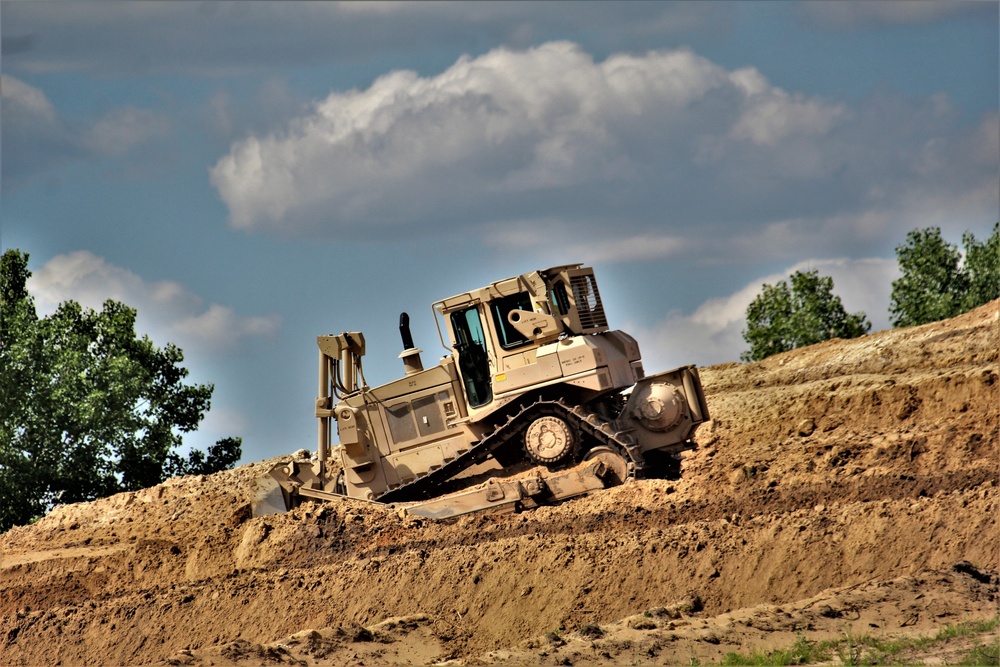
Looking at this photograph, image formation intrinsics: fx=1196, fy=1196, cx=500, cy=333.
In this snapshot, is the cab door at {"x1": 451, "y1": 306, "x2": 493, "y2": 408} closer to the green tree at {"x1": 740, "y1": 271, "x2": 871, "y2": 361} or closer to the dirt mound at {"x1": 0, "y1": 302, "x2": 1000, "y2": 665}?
the dirt mound at {"x1": 0, "y1": 302, "x2": 1000, "y2": 665}

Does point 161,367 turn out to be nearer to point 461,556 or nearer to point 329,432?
point 329,432

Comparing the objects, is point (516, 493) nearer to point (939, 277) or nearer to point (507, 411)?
point (507, 411)

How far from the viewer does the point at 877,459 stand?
51.1 ft

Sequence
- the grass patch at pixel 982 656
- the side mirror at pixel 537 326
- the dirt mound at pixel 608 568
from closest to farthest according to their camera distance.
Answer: the grass patch at pixel 982 656 < the dirt mound at pixel 608 568 < the side mirror at pixel 537 326

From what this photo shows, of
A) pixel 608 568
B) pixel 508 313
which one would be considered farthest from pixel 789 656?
pixel 508 313

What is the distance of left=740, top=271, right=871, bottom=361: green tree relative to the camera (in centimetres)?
3941

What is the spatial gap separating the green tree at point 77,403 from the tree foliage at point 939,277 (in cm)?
2404

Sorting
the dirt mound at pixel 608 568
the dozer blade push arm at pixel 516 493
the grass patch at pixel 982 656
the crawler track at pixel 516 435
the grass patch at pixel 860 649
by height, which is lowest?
the grass patch at pixel 982 656

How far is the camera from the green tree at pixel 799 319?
39406mm

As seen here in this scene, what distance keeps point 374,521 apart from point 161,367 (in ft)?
50.6

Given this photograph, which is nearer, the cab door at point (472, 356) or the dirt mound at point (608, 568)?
the dirt mound at point (608, 568)

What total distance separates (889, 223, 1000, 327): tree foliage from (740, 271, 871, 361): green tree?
258 cm

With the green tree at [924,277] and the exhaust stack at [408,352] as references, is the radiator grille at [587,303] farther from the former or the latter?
the green tree at [924,277]

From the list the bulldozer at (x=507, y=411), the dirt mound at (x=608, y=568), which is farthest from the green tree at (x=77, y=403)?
the bulldozer at (x=507, y=411)
